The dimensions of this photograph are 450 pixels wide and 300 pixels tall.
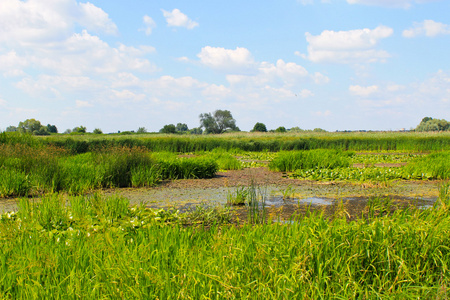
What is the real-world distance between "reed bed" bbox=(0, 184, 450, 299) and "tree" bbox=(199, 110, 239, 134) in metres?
63.9

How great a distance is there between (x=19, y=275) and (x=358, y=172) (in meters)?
8.44

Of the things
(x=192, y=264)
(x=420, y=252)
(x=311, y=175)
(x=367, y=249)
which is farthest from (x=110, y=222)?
(x=311, y=175)

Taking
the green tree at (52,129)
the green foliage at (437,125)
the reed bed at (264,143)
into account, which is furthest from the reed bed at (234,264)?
the green foliage at (437,125)

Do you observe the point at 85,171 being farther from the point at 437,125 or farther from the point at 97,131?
the point at 437,125

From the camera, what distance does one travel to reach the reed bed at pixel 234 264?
7.77 ft

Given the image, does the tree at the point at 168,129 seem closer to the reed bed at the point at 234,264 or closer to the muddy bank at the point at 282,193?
the muddy bank at the point at 282,193

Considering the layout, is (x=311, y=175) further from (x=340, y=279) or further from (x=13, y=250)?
(x=13, y=250)

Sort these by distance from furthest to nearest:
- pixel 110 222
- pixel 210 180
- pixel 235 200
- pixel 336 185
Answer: pixel 210 180
pixel 336 185
pixel 235 200
pixel 110 222

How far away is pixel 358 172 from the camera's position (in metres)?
9.38

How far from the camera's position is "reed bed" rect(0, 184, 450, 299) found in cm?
237

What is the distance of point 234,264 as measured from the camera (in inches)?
107

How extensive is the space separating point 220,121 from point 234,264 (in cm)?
6565

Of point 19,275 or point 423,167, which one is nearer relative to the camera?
point 19,275

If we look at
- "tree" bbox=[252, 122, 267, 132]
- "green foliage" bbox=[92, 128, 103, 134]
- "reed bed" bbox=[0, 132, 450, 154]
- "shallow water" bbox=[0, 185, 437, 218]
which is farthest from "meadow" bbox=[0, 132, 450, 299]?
"tree" bbox=[252, 122, 267, 132]
